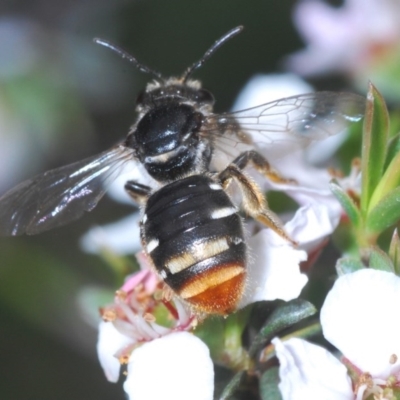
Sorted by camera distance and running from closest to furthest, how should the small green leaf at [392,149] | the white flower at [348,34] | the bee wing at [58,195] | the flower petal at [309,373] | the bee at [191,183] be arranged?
the flower petal at [309,373] < the bee at [191,183] < the small green leaf at [392,149] < the bee wing at [58,195] < the white flower at [348,34]

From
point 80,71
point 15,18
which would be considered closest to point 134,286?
point 80,71

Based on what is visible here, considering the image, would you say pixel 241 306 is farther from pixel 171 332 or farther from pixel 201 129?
pixel 201 129

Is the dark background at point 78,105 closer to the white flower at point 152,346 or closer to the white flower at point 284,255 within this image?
the white flower at point 152,346

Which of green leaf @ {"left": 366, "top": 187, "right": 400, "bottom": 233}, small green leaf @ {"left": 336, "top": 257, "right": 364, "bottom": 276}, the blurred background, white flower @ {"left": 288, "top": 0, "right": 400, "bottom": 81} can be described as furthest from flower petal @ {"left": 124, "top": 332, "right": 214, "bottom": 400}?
white flower @ {"left": 288, "top": 0, "right": 400, "bottom": 81}

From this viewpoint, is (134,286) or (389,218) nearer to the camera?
(389,218)

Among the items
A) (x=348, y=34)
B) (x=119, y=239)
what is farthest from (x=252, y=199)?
(x=348, y=34)

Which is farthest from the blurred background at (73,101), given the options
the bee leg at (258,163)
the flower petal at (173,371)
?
the flower petal at (173,371)

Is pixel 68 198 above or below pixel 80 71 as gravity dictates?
below

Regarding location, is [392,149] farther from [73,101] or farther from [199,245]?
[73,101]
